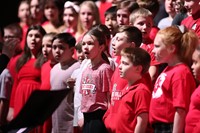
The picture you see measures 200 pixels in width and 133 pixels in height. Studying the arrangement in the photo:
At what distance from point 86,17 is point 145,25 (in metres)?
1.85

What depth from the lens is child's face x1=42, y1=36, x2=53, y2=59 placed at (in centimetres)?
873

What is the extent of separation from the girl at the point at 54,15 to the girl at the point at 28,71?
93cm

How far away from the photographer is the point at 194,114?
6117 mm

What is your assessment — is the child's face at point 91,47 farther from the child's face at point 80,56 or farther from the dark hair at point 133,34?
the child's face at point 80,56

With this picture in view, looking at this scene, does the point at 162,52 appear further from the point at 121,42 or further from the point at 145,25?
the point at 145,25

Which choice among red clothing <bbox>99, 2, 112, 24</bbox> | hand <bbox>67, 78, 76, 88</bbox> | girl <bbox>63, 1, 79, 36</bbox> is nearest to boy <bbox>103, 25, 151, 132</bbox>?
hand <bbox>67, 78, 76, 88</bbox>

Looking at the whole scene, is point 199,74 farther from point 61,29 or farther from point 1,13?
point 1,13

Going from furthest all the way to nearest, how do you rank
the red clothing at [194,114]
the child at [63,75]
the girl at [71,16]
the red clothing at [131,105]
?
the girl at [71,16], the child at [63,75], the red clothing at [131,105], the red clothing at [194,114]

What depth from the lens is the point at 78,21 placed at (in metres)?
9.51

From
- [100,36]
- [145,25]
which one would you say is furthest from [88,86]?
[145,25]

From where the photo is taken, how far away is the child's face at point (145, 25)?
7.49 metres

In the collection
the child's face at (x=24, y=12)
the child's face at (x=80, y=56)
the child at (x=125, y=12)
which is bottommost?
the child's face at (x=80, y=56)

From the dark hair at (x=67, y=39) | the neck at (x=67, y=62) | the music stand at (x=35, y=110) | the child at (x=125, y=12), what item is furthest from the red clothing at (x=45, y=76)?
the music stand at (x=35, y=110)

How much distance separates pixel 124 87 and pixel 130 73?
0.24 m
